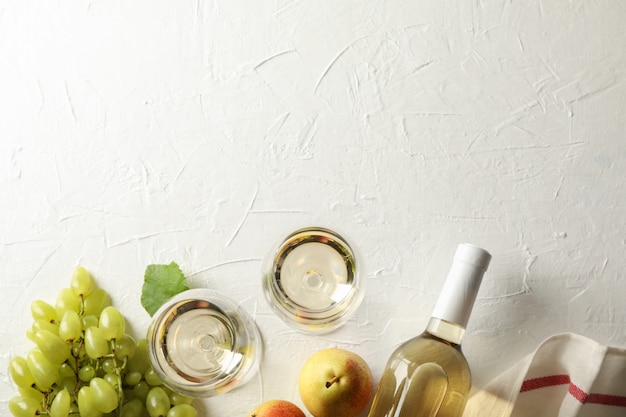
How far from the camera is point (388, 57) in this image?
2.75ft

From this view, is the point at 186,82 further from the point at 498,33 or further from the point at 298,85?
the point at 498,33

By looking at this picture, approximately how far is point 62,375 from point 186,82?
37 cm

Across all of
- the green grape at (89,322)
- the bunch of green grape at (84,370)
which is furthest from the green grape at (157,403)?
the green grape at (89,322)

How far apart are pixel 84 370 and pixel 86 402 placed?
1.6 inches

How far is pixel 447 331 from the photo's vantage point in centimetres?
74

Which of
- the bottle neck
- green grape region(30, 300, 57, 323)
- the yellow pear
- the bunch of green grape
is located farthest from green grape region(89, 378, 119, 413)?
the bottle neck

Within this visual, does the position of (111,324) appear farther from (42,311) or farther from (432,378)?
(432,378)

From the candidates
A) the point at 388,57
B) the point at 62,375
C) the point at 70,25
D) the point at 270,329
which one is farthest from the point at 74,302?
the point at 388,57

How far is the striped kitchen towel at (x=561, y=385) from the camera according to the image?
0.78 metres

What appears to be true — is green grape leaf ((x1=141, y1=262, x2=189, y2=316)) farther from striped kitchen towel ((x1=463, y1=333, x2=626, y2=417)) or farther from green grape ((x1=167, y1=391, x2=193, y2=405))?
striped kitchen towel ((x1=463, y1=333, x2=626, y2=417))

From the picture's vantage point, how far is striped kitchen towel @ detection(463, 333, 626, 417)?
2.57ft

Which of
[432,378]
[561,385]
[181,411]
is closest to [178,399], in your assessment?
[181,411]

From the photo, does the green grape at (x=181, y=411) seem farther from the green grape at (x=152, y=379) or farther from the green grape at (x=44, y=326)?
the green grape at (x=44, y=326)

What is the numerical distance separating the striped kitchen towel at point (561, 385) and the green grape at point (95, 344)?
1.34 ft
